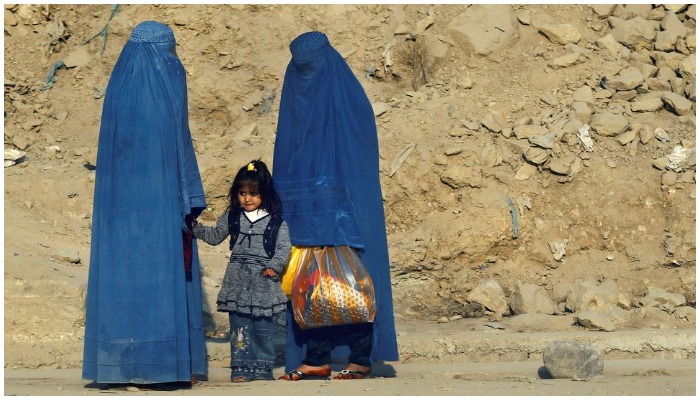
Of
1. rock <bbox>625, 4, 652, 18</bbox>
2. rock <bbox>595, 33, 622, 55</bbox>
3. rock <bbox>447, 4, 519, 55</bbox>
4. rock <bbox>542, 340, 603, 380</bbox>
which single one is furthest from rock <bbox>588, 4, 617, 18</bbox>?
rock <bbox>542, 340, 603, 380</bbox>

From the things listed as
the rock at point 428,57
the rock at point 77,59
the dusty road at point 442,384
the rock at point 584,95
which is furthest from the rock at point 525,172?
the rock at point 77,59

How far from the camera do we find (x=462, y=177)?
43.2 feet

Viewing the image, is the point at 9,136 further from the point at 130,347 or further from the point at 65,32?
the point at 130,347

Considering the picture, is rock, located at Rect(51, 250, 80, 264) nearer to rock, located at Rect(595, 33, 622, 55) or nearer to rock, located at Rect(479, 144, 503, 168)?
rock, located at Rect(479, 144, 503, 168)

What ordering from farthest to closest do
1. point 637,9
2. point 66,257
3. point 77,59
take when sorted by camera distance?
point 77,59
point 637,9
point 66,257

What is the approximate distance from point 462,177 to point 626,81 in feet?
6.23

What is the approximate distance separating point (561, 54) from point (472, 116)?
4.15 ft

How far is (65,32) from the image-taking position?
1622 cm

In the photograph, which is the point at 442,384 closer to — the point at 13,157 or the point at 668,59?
the point at 668,59

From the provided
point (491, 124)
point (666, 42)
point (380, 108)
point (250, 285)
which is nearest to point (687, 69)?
point (666, 42)

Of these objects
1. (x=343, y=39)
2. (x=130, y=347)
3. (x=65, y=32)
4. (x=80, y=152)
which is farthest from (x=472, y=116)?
(x=130, y=347)

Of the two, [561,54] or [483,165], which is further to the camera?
[561,54]

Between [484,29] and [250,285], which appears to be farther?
[484,29]

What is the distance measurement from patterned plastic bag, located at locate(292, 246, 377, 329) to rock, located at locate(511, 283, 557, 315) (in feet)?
10.7
